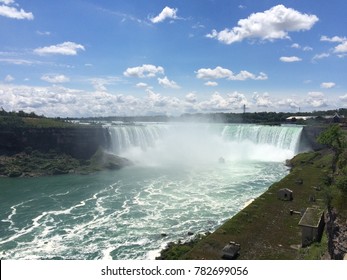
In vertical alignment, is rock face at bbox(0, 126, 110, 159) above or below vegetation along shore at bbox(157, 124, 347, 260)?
above

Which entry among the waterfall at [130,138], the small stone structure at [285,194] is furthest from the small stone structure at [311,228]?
the waterfall at [130,138]

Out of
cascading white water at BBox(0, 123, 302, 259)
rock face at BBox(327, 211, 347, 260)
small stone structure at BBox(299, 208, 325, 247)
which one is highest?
rock face at BBox(327, 211, 347, 260)

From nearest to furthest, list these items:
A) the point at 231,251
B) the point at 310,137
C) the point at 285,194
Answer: the point at 231,251 < the point at 285,194 < the point at 310,137

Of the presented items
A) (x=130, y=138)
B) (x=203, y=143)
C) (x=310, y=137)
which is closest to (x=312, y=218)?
(x=310, y=137)

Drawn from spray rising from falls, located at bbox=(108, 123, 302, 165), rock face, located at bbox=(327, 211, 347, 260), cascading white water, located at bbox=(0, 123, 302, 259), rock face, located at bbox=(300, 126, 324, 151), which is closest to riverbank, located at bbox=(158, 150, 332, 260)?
rock face, located at bbox=(327, 211, 347, 260)

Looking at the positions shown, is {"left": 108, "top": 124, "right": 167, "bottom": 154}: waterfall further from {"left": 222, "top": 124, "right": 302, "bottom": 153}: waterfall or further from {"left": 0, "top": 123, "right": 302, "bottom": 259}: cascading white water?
{"left": 222, "top": 124, "right": 302, "bottom": 153}: waterfall

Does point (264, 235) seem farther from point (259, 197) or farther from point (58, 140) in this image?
point (58, 140)

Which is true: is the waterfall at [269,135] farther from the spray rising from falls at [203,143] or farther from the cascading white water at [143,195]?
the cascading white water at [143,195]

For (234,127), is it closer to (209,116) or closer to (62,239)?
(209,116)
